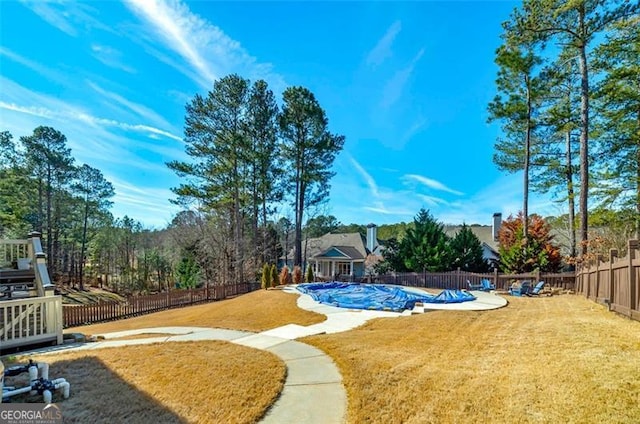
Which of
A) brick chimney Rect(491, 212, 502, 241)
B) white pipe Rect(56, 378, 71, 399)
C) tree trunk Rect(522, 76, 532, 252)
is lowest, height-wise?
white pipe Rect(56, 378, 71, 399)

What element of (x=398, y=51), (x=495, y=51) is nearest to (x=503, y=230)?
(x=495, y=51)

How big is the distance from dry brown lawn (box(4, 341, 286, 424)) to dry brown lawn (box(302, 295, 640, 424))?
3.38ft

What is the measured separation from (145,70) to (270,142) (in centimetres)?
1155

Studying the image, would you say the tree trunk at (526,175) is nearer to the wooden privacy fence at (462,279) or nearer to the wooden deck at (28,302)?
Answer: the wooden privacy fence at (462,279)

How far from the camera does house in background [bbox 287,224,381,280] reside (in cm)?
3016

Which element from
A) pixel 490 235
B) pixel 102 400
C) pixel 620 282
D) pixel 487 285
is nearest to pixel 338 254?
pixel 490 235

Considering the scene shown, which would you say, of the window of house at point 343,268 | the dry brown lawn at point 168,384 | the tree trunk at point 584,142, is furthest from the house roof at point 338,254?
the dry brown lawn at point 168,384

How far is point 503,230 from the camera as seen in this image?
23172mm

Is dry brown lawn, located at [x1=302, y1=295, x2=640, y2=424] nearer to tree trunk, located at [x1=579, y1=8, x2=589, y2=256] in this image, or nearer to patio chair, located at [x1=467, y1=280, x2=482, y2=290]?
tree trunk, located at [x1=579, y1=8, x2=589, y2=256]

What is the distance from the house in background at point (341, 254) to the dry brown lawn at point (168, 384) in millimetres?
24071

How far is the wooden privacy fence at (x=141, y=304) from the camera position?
11.6m

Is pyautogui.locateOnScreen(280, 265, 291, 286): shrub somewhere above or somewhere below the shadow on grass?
below

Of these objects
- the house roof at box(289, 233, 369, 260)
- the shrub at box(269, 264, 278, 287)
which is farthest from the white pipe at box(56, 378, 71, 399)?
the house roof at box(289, 233, 369, 260)

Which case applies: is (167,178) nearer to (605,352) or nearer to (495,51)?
(495,51)
